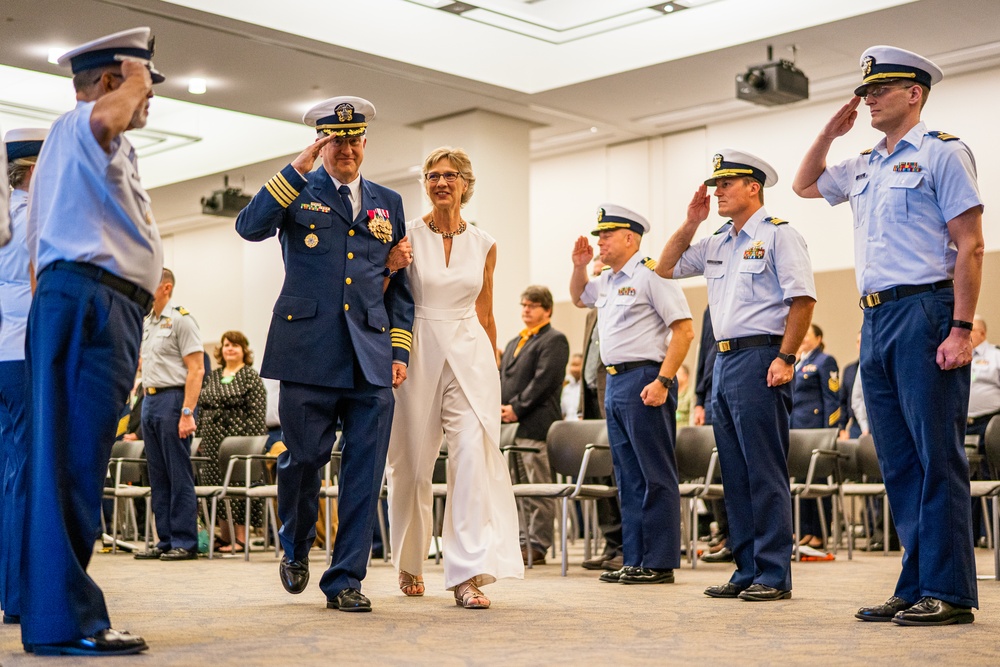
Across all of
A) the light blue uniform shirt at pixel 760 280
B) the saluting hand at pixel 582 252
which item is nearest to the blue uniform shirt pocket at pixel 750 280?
the light blue uniform shirt at pixel 760 280

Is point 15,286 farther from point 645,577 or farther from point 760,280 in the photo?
point 645,577

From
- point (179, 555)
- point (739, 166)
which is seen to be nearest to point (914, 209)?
point (739, 166)

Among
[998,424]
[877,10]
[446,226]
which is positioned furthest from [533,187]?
[446,226]

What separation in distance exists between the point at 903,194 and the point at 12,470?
9.83 feet

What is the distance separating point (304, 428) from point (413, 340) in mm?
641

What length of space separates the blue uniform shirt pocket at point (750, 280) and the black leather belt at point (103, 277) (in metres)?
2.49

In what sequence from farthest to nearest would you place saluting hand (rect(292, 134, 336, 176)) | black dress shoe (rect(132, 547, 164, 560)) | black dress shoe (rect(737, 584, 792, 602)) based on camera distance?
black dress shoe (rect(132, 547, 164, 560)) → black dress shoe (rect(737, 584, 792, 602)) → saluting hand (rect(292, 134, 336, 176))

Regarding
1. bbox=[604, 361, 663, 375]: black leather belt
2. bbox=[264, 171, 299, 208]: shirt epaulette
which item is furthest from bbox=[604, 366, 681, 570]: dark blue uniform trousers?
bbox=[264, 171, 299, 208]: shirt epaulette

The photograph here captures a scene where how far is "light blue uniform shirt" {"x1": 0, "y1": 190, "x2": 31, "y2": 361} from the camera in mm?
3992

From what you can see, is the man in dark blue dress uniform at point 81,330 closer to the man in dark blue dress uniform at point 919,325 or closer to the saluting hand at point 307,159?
the saluting hand at point 307,159

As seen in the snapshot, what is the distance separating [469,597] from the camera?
4.33 meters

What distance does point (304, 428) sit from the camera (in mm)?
4156

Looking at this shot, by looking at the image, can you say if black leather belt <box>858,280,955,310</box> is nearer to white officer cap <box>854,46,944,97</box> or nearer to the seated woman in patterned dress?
white officer cap <box>854,46,944,97</box>

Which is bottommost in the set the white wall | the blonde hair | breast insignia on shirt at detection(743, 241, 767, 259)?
breast insignia on shirt at detection(743, 241, 767, 259)
